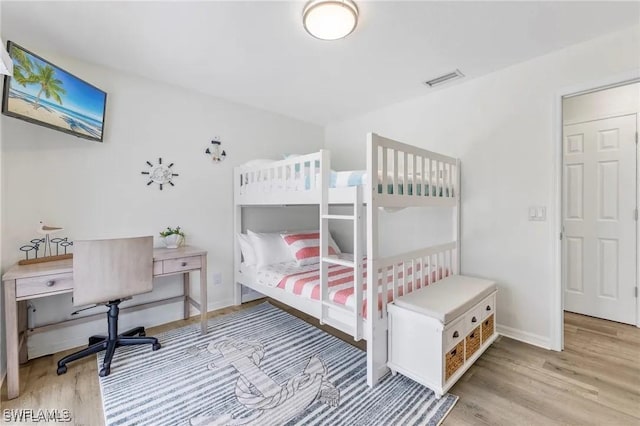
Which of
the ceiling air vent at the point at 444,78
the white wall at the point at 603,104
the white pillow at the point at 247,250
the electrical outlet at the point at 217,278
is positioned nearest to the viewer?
the ceiling air vent at the point at 444,78

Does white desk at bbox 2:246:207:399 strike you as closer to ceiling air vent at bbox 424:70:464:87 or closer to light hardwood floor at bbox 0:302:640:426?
light hardwood floor at bbox 0:302:640:426

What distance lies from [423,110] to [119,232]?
3.08m

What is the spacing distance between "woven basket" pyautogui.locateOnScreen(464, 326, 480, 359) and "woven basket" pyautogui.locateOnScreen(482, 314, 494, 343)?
0.36 feet

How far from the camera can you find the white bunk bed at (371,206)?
175 cm

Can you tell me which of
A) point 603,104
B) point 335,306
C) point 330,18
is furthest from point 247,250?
point 603,104

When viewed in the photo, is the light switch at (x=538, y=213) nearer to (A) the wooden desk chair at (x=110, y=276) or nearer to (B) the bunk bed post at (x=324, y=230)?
(B) the bunk bed post at (x=324, y=230)

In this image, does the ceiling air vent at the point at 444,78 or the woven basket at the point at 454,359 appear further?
the ceiling air vent at the point at 444,78

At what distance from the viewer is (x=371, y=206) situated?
172 centimetres

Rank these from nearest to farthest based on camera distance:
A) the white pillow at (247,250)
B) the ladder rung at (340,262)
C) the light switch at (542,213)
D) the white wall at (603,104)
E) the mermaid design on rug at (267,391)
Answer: the mermaid design on rug at (267,391) → the ladder rung at (340,262) → the light switch at (542,213) → the white wall at (603,104) → the white pillow at (247,250)

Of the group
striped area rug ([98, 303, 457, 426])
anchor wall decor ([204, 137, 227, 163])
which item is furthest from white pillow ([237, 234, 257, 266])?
anchor wall decor ([204, 137, 227, 163])

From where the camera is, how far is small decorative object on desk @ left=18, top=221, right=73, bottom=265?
1991 mm

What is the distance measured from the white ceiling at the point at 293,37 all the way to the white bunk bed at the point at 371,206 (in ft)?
2.44

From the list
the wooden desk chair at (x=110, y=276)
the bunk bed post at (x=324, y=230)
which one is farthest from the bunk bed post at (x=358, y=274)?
the wooden desk chair at (x=110, y=276)

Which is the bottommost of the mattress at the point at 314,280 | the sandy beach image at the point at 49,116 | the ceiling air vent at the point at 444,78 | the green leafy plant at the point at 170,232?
the mattress at the point at 314,280
